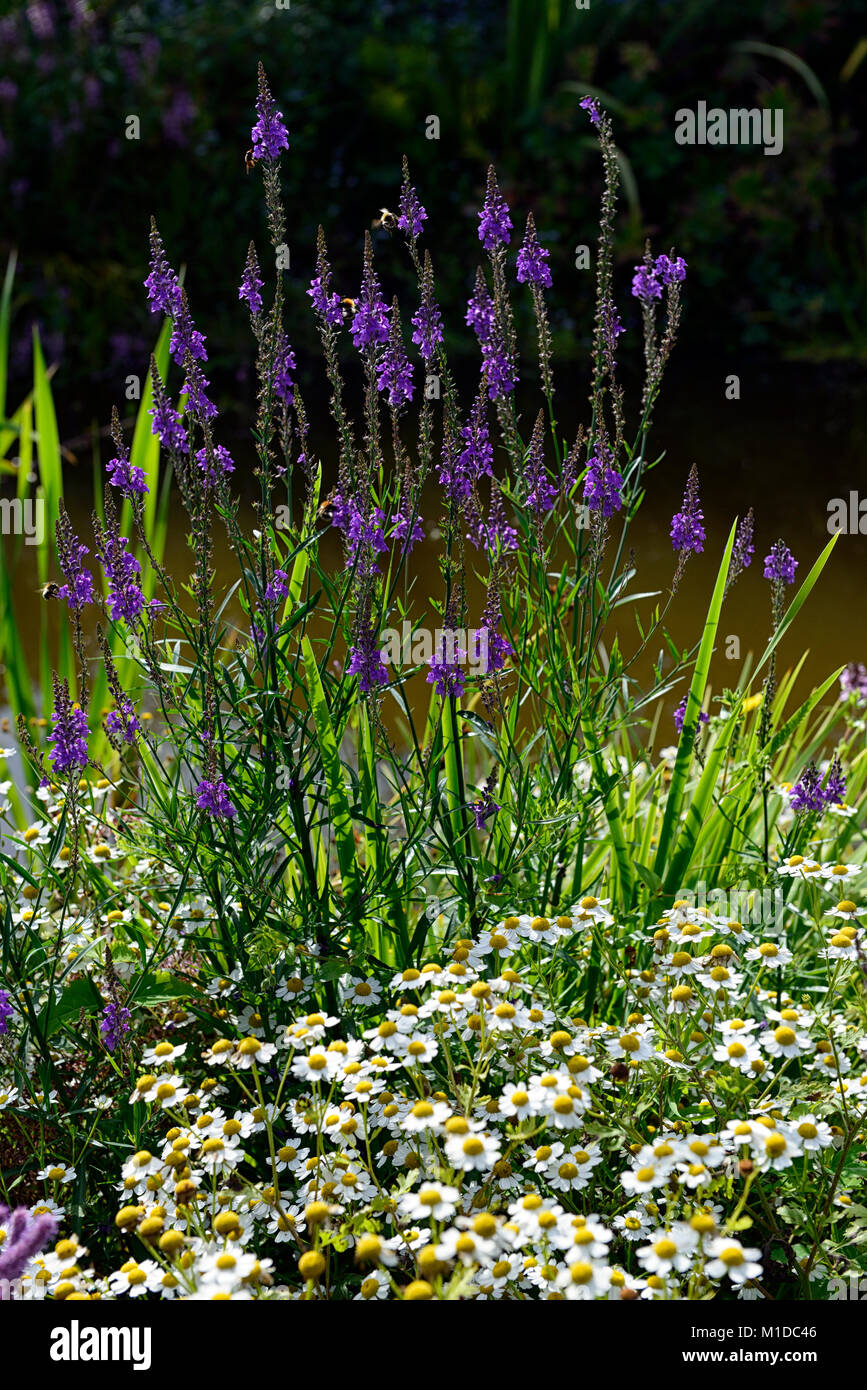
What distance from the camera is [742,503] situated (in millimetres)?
6934

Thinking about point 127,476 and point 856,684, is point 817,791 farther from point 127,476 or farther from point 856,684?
point 127,476

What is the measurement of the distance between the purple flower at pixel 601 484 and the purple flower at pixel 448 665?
425 millimetres

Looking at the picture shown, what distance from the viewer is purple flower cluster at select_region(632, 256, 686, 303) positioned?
8.87 ft

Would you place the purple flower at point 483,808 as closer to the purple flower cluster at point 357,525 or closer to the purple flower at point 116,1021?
the purple flower cluster at point 357,525

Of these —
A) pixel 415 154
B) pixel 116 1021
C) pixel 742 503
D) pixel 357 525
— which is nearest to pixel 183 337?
pixel 357 525

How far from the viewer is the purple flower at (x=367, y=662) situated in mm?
2395

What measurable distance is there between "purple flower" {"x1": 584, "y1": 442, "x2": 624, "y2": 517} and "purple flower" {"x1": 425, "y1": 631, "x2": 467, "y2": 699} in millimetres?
425

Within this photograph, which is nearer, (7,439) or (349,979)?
(349,979)

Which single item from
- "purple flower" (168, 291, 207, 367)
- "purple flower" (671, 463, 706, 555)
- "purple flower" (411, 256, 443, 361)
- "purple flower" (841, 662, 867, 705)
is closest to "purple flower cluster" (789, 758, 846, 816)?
"purple flower" (671, 463, 706, 555)

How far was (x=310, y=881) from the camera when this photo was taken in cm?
252
